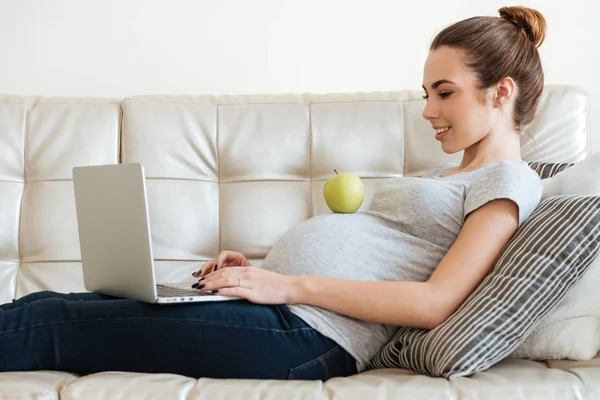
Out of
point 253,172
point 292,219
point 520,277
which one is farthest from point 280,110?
point 520,277

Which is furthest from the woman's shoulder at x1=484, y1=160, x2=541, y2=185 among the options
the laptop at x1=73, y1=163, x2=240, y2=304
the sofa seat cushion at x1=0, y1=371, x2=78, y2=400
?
the sofa seat cushion at x1=0, y1=371, x2=78, y2=400

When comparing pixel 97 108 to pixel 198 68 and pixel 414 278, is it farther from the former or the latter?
pixel 414 278

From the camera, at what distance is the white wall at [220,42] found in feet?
7.77

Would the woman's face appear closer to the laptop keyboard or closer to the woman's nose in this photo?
the woman's nose

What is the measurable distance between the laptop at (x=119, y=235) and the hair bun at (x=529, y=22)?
0.93 m

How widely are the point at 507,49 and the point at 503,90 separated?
0.09 meters

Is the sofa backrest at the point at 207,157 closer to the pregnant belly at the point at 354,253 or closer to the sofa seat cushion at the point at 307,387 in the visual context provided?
the pregnant belly at the point at 354,253

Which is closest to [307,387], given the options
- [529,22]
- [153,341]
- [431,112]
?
[153,341]

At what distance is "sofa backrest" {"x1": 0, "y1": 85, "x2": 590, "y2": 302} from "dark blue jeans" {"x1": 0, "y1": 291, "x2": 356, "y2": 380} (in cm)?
69

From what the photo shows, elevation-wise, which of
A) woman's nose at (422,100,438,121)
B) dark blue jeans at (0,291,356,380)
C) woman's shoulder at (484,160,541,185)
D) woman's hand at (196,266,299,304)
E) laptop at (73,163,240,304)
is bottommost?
dark blue jeans at (0,291,356,380)

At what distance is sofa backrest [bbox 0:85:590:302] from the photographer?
188 cm

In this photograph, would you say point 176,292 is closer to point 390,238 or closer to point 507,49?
point 390,238

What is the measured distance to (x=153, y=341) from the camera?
1147 millimetres

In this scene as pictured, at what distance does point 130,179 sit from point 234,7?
56.6 inches
